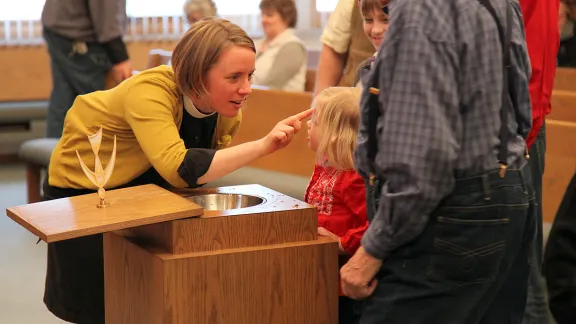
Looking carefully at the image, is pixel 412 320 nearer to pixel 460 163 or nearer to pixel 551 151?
pixel 460 163

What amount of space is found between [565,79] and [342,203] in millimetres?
2235

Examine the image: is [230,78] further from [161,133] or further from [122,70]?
[122,70]

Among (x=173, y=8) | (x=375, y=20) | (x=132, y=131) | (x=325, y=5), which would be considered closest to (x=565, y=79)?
(x=375, y=20)

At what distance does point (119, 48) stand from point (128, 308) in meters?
3.09

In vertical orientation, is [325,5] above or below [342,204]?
above

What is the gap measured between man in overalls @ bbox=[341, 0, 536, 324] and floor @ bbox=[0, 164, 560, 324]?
1650mm

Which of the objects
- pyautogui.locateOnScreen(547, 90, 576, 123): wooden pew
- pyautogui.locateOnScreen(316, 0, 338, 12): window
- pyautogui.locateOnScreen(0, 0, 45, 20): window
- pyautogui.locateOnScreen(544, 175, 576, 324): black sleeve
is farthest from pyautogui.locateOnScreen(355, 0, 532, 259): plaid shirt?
pyautogui.locateOnScreen(0, 0, 45, 20): window

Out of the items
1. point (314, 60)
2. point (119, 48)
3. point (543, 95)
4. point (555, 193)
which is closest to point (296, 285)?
point (543, 95)

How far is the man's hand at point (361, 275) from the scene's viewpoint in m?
1.94

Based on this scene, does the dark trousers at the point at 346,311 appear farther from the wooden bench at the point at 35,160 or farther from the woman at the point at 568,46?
the wooden bench at the point at 35,160

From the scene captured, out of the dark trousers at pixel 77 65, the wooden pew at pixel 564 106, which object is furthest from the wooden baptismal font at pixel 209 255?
the dark trousers at pixel 77 65

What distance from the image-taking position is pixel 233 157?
2.39m

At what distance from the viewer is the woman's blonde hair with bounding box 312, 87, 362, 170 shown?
2330 millimetres

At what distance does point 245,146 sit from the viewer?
2395mm
